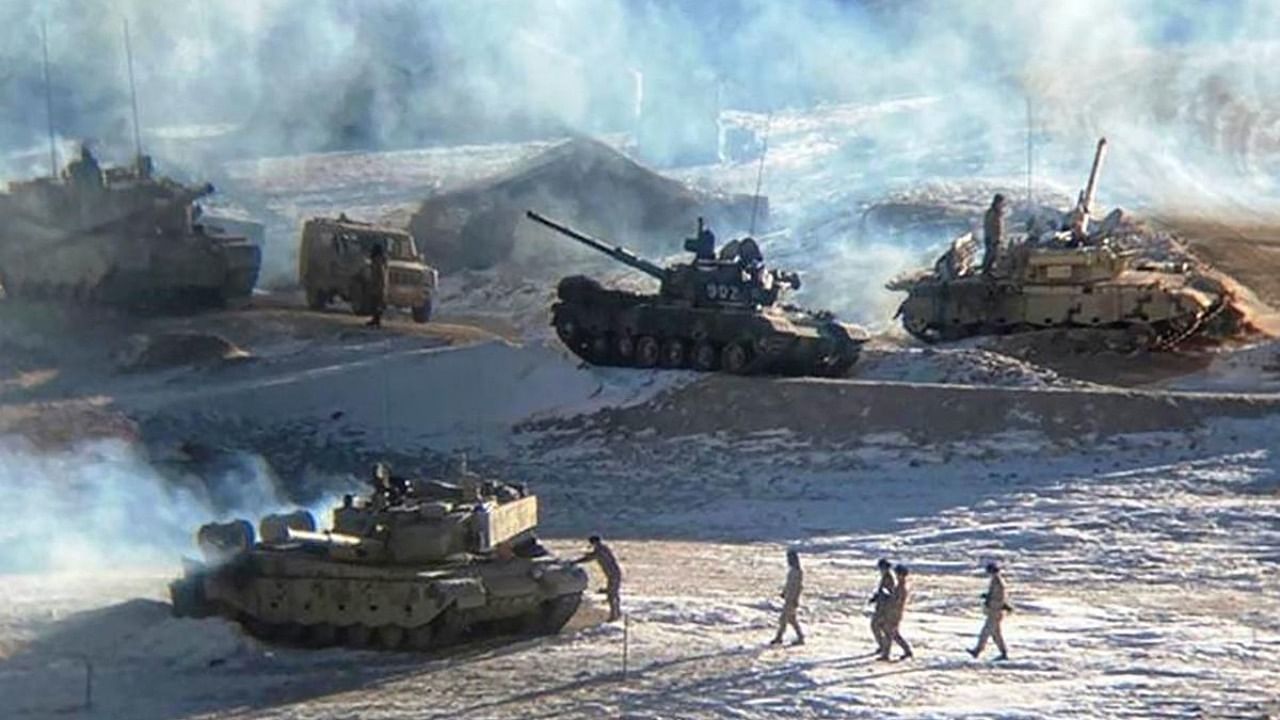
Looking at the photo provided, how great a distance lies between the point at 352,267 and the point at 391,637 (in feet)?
84.7

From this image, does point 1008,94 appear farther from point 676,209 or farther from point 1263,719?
point 1263,719

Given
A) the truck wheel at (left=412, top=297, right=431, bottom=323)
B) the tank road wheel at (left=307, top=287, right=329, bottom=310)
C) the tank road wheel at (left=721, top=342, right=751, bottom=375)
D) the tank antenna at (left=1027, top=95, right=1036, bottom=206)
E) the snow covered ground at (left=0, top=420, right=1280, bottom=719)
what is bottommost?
the snow covered ground at (left=0, top=420, right=1280, bottom=719)

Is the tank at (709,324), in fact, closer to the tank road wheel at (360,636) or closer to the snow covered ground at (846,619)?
the snow covered ground at (846,619)

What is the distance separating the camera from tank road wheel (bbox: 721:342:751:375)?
131 feet

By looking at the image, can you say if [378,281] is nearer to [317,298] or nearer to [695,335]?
[317,298]

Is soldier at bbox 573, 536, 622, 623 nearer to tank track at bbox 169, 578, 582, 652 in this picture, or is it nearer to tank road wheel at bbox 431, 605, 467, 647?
tank track at bbox 169, 578, 582, 652

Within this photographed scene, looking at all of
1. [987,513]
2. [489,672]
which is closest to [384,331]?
[987,513]

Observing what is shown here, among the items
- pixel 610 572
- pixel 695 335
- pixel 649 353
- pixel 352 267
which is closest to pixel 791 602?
pixel 610 572

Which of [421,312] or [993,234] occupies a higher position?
[993,234]

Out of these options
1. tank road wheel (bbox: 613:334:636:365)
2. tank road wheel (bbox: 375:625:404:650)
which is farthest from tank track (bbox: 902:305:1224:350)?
tank road wheel (bbox: 375:625:404:650)

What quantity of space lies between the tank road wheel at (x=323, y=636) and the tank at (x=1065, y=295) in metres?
21.6

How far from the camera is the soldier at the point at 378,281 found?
48.0 metres

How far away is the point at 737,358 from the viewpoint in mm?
40125

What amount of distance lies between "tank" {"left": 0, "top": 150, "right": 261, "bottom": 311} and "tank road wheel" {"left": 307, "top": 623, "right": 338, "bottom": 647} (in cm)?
2496
